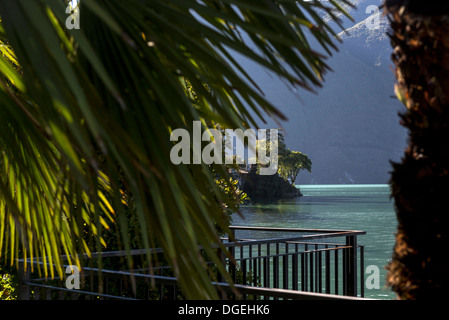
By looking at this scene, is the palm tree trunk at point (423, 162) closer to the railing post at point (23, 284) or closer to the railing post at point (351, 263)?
the railing post at point (23, 284)

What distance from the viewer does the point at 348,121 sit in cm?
14988

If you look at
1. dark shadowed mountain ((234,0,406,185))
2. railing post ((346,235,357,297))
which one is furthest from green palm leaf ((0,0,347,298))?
dark shadowed mountain ((234,0,406,185))

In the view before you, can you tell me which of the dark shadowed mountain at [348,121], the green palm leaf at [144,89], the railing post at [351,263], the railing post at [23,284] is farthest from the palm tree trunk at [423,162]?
the dark shadowed mountain at [348,121]

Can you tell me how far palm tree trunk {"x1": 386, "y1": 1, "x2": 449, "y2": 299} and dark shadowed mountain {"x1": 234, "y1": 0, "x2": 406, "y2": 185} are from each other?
5304 inches

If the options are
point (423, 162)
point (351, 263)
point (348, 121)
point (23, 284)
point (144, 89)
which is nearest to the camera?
point (144, 89)

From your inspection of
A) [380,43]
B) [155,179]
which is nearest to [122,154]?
[155,179]

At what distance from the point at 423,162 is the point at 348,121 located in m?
152

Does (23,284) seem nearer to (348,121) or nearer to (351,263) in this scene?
(351,263)

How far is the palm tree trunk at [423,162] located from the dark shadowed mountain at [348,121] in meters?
135

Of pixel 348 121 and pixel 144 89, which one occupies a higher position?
pixel 348 121

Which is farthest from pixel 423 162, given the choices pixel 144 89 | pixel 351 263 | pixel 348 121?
→ pixel 348 121

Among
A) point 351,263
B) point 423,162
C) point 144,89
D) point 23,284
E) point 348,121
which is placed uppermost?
point 348,121

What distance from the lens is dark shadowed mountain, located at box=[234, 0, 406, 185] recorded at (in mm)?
145250

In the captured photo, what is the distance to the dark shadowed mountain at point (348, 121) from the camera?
145 metres
